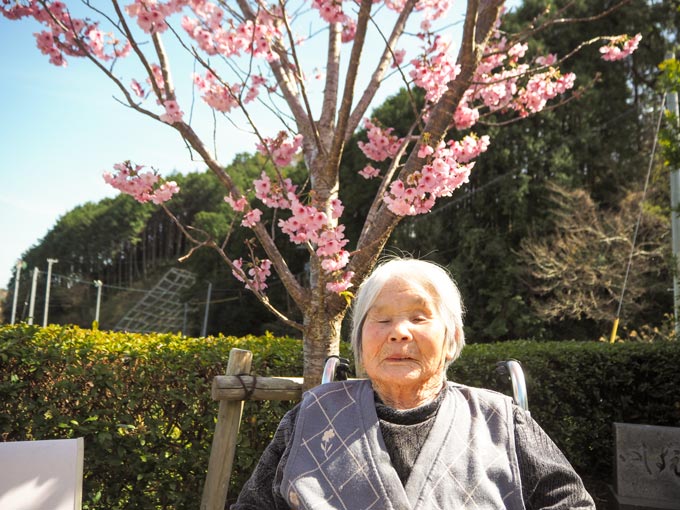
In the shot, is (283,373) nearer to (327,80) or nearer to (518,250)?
(327,80)

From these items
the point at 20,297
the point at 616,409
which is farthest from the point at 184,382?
the point at 20,297

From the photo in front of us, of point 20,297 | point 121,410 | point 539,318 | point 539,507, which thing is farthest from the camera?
point 20,297

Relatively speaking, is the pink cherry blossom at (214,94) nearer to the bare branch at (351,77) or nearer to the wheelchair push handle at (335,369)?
the bare branch at (351,77)

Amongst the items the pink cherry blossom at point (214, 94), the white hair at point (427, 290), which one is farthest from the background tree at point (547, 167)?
the white hair at point (427, 290)

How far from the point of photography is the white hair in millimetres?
1812

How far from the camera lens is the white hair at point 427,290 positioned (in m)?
1.81

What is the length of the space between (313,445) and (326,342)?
1296mm

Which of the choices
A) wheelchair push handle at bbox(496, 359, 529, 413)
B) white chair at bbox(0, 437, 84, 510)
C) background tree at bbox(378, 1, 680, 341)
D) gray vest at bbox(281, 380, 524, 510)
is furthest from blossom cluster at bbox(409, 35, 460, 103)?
background tree at bbox(378, 1, 680, 341)

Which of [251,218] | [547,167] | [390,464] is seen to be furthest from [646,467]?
[547,167]

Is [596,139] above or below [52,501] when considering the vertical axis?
above

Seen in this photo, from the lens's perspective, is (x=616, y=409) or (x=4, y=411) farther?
(x=616, y=409)

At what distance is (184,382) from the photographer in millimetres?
3455

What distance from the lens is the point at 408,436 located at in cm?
167

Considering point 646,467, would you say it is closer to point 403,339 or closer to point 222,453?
point 222,453
